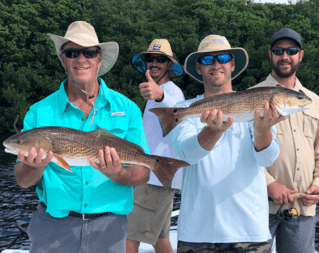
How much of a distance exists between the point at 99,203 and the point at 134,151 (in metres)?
0.54

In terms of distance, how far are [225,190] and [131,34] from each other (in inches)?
1945

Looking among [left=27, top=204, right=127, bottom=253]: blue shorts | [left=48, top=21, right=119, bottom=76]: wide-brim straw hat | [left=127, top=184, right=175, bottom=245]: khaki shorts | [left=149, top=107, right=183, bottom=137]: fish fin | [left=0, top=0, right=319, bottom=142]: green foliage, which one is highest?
[left=0, top=0, right=319, bottom=142]: green foliage

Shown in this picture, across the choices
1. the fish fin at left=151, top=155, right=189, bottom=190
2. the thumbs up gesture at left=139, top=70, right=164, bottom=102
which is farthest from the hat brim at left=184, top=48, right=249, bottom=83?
Answer: the fish fin at left=151, top=155, right=189, bottom=190

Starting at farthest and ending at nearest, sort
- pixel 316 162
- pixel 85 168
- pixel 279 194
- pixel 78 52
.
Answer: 1. pixel 316 162
2. pixel 279 194
3. pixel 78 52
4. pixel 85 168

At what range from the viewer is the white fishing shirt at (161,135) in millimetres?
4375

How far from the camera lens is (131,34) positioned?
50.4m

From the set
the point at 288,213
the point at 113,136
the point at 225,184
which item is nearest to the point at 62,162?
the point at 113,136

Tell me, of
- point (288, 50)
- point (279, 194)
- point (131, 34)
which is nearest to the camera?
point (279, 194)

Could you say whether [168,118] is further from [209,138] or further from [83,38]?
[83,38]

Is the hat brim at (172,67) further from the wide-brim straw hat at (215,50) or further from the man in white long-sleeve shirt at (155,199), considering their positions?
the wide-brim straw hat at (215,50)

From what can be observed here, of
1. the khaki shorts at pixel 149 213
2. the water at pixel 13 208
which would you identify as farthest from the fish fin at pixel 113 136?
the water at pixel 13 208

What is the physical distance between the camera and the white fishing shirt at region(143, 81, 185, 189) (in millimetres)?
4375

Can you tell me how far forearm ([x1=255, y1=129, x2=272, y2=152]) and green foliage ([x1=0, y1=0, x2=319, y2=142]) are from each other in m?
A: 38.6

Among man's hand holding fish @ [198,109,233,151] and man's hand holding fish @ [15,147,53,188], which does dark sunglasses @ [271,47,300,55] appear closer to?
man's hand holding fish @ [198,109,233,151]
